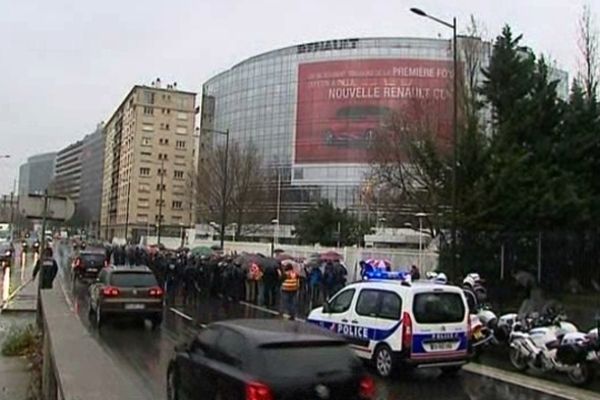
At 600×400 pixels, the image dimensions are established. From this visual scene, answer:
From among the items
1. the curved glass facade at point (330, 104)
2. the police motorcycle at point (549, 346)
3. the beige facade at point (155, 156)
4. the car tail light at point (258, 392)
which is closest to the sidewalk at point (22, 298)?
the police motorcycle at point (549, 346)

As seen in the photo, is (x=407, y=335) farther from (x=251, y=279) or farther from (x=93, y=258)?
(x=93, y=258)

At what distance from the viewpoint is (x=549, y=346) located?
12.9 m

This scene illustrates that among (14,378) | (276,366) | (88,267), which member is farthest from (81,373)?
Answer: (88,267)

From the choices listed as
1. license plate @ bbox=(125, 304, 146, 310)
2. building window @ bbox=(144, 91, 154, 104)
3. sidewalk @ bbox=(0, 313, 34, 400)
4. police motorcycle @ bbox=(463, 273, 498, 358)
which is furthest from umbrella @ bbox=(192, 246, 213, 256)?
building window @ bbox=(144, 91, 154, 104)

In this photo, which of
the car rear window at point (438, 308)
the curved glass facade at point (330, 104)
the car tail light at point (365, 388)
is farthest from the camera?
the curved glass facade at point (330, 104)

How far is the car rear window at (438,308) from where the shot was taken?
12.2 m

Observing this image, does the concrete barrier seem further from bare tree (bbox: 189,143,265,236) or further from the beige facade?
the beige facade

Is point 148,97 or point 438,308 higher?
point 148,97

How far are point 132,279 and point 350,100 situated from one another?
72979mm

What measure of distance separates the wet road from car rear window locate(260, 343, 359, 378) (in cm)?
318

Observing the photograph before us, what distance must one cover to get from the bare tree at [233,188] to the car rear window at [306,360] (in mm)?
60601

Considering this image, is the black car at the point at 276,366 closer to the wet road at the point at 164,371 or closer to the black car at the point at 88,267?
the wet road at the point at 164,371

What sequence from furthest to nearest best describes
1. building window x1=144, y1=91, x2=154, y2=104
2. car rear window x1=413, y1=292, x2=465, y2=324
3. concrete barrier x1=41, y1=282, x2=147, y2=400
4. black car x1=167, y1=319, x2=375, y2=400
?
building window x1=144, y1=91, x2=154, y2=104 → car rear window x1=413, y1=292, x2=465, y2=324 → black car x1=167, y1=319, x2=375, y2=400 → concrete barrier x1=41, y1=282, x2=147, y2=400

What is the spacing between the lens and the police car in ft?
39.6
